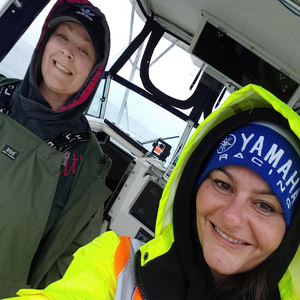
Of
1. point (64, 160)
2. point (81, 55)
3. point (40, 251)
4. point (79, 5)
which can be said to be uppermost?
point (79, 5)

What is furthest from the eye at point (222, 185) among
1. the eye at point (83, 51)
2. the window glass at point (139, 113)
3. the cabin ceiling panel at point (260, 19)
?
the window glass at point (139, 113)

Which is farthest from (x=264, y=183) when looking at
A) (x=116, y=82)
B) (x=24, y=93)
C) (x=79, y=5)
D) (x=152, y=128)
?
(x=152, y=128)

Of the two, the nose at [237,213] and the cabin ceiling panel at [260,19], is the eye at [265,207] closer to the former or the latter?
the nose at [237,213]

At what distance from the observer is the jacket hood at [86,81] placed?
1378mm

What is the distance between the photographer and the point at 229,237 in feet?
2.99

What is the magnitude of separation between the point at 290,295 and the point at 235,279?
0.57ft

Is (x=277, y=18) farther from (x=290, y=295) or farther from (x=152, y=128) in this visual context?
(x=152, y=128)

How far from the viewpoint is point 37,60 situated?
144 centimetres

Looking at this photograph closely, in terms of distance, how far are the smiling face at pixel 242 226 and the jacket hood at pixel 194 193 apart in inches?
1.8

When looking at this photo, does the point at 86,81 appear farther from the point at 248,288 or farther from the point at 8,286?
the point at 248,288

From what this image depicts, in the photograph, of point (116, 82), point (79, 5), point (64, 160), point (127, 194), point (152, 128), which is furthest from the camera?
point (152, 128)

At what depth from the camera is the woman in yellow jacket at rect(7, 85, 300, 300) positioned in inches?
34.0

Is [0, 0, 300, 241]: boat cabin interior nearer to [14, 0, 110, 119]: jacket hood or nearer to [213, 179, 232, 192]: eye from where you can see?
[14, 0, 110, 119]: jacket hood

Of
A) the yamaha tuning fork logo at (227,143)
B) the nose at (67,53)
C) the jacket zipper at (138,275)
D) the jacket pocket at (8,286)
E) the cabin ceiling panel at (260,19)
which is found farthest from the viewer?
the cabin ceiling panel at (260,19)
